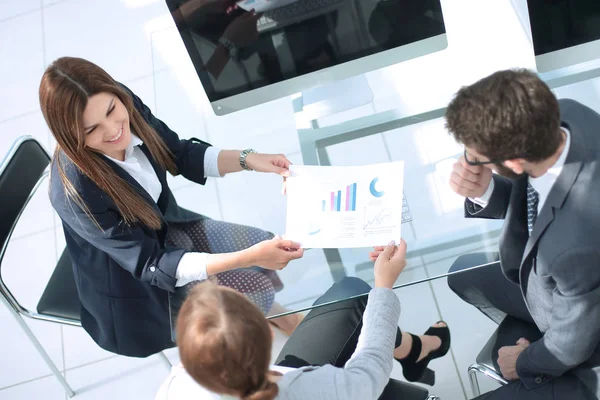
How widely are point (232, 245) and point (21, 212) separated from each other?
0.72 meters

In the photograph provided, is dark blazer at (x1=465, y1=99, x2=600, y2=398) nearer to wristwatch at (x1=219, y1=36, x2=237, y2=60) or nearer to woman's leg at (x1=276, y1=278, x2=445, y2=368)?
woman's leg at (x1=276, y1=278, x2=445, y2=368)

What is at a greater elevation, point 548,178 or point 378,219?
point 548,178

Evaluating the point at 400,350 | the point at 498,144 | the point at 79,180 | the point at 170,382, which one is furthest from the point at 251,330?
the point at 400,350

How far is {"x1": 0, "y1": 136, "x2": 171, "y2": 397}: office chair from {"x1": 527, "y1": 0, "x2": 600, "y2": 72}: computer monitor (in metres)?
1.55

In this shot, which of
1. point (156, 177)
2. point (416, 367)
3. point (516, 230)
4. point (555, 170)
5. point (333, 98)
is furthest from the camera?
point (416, 367)

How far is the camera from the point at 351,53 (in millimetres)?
1812

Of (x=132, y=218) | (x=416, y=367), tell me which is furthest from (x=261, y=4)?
(x=416, y=367)

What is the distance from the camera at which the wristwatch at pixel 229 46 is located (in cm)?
170

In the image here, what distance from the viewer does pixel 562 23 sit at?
5.40ft

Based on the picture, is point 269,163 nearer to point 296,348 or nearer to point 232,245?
point 232,245

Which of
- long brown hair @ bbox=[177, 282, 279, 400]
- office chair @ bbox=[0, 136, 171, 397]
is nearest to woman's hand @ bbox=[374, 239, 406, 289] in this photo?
long brown hair @ bbox=[177, 282, 279, 400]

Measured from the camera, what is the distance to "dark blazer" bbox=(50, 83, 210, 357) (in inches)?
65.5

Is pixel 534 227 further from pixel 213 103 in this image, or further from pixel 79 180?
pixel 79 180

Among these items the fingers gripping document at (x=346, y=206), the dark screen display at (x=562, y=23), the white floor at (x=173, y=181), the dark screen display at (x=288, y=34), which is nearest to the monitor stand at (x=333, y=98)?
the white floor at (x=173, y=181)
